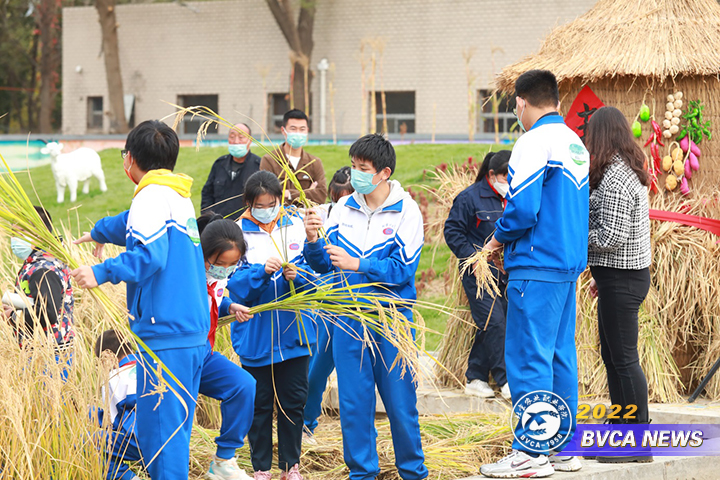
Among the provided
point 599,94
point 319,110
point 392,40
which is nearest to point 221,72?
point 319,110

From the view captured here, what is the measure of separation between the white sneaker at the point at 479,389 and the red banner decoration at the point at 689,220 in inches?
68.5

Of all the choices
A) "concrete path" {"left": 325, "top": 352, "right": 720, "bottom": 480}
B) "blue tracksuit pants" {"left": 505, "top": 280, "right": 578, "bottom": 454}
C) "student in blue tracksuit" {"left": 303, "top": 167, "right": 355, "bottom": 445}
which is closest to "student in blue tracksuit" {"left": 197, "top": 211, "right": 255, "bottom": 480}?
"concrete path" {"left": 325, "top": 352, "right": 720, "bottom": 480}

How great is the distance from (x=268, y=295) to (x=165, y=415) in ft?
3.82

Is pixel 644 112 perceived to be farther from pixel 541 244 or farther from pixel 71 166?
pixel 71 166

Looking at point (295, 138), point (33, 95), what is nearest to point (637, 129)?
point (295, 138)

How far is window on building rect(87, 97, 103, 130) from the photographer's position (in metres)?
26.8

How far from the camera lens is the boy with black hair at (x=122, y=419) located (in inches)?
155

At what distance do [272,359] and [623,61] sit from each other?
12.6 feet

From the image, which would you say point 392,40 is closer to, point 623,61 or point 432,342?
point 432,342

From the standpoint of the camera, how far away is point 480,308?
6230mm

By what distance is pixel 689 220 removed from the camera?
6066 millimetres

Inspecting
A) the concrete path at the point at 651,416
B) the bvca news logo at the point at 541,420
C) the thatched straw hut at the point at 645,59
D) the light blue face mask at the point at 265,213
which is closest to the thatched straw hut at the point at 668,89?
the thatched straw hut at the point at 645,59

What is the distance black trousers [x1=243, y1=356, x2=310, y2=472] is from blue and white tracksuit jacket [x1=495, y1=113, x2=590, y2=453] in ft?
3.87

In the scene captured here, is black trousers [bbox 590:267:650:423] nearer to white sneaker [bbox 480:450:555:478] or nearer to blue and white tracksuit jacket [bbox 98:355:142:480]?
white sneaker [bbox 480:450:555:478]
